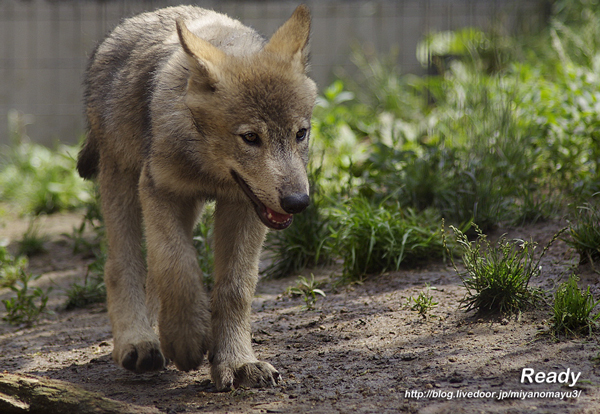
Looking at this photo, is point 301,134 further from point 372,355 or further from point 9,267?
point 9,267

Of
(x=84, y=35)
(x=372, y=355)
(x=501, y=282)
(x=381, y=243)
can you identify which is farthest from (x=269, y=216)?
(x=84, y=35)

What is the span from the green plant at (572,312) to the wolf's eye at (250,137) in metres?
1.71

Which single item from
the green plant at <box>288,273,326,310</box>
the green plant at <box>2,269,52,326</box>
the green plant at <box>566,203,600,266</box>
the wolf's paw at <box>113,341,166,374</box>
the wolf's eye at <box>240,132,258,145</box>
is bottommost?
the green plant at <box>2,269,52,326</box>

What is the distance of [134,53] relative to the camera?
386 cm

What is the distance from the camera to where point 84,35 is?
9953mm

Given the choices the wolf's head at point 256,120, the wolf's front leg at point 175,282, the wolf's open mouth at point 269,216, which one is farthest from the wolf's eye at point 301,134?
the wolf's front leg at point 175,282

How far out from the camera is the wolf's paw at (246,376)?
9.91ft

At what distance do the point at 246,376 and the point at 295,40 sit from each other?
173 centimetres

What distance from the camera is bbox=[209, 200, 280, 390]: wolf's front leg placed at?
305 cm

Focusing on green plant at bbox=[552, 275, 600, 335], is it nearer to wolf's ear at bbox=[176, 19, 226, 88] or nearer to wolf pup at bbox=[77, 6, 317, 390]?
wolf pup at bbox=[77, 6, 317, 390]

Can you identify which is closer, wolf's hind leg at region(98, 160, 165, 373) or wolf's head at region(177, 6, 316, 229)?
wolf's head at region(177, 6, 316, 229)

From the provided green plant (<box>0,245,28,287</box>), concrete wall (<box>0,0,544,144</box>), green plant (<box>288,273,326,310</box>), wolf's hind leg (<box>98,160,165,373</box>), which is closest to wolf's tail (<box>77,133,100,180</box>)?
wolf's hind leg (<box>98,160,165,373</box>)

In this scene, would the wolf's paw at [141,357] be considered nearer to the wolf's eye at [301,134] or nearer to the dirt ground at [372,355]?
the dirt ground at [372,355]

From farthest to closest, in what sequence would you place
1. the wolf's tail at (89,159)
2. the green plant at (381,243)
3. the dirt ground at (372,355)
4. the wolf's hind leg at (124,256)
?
the green plant at (381,243), the wolf's tail at (89,159), the wolf's hind leg at (124,256), the dirt ground at (372,355)
